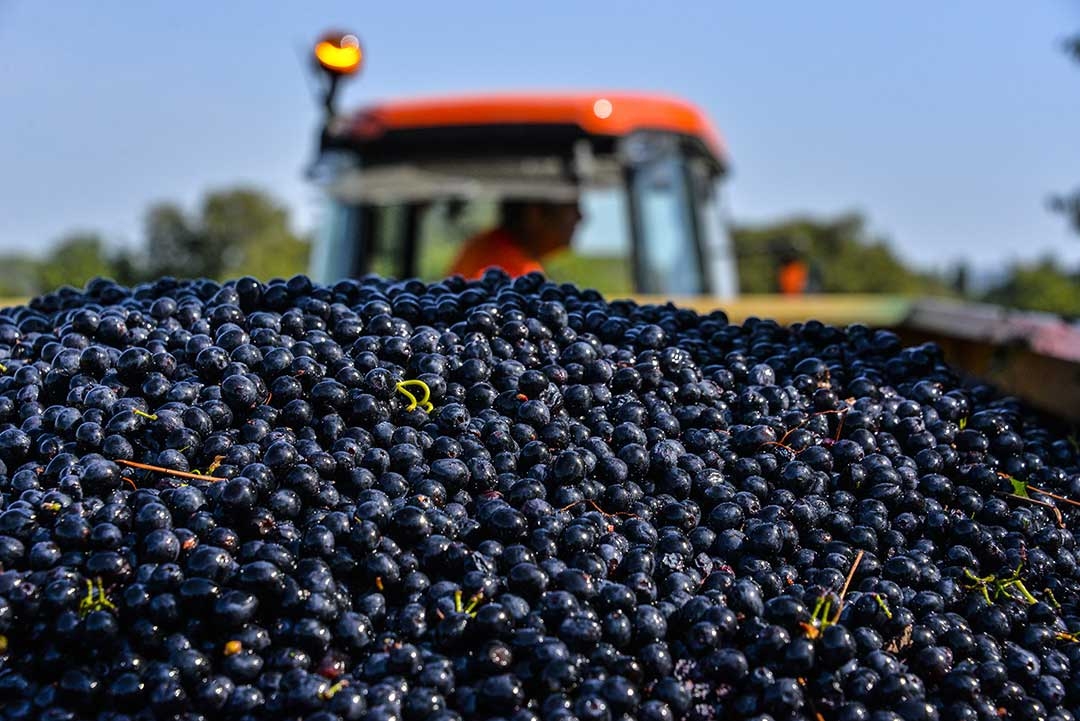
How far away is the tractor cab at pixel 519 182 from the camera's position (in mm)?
3846

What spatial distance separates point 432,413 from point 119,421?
0.39 meters

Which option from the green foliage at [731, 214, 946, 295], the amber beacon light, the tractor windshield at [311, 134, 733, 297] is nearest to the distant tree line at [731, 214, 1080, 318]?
the green foliage at [731, 214, 946, 295]

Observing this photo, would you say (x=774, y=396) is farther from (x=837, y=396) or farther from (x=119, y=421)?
(x=119, y=421)

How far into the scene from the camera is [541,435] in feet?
4.05

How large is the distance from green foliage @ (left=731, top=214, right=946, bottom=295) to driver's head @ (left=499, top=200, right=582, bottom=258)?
881 inches

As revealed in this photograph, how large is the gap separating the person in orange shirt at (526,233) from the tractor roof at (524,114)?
0.34 metres

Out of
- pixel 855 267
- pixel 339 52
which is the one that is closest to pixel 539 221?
pixel 339 52

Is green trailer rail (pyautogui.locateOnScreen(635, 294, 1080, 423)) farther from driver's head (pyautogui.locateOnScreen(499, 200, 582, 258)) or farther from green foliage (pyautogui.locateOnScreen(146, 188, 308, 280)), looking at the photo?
green foliage (pyautogui.locateOnScreen(146, 188, 308, 280))

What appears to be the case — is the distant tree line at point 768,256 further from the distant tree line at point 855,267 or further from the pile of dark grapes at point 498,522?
the pile of dark grapes at point 498,522

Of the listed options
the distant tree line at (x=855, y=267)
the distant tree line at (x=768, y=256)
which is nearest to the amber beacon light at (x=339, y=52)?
the distant tree line at (x=768, y=256)

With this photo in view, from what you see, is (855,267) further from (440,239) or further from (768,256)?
(440,239)

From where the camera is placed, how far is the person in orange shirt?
12.2 feet

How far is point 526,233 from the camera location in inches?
150

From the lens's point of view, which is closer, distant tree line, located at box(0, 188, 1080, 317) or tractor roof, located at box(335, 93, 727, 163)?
tractor roof, located at box(335, 93, 727, 163)
